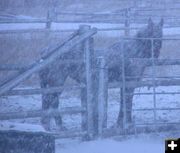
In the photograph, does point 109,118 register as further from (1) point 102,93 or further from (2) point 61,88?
(2) point 61,88

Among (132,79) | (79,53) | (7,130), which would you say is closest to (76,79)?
(79,53)

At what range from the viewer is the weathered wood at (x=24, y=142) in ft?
6.83

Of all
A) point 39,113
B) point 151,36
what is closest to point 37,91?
point 39,113

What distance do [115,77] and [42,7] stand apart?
544 millimetres

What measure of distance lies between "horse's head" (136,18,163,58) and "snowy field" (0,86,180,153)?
9.5 inches

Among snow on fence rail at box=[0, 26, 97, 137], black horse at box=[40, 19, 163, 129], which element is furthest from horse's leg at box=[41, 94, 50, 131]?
snow on fence rail at box=[0, 26, 97, 137]

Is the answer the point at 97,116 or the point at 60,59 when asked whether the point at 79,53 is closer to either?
the point at 60,59

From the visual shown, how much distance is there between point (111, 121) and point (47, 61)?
1.84 ft

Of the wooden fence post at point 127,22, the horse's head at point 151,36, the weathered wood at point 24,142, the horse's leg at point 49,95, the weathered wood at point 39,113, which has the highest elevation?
the wooden fence post at point 127,22

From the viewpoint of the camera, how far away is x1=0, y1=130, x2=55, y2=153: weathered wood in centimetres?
208

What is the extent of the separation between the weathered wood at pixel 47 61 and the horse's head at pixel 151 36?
0.34 m

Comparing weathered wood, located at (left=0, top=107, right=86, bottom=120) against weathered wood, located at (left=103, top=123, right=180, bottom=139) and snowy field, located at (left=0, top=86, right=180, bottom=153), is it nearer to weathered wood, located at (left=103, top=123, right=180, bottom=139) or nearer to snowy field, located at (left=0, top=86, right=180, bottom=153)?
snowy field, located at (left=0, top=86, right=180, bottom=153)

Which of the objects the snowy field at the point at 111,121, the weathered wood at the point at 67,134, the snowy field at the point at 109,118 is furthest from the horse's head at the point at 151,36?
the weathered wood at the point at 67,134

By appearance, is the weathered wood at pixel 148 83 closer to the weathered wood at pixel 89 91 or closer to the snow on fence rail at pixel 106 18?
the weathered wood at pixel 89 91
